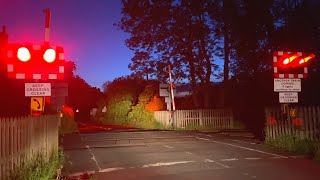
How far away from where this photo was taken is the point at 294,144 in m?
16.5

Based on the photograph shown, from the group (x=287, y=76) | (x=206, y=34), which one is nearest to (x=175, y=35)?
(x=206, y=34)

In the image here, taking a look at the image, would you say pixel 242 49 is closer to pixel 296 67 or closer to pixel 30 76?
pixel 296 67

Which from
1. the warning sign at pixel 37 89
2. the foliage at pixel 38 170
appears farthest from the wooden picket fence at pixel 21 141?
the warning sign at pixel 37 89

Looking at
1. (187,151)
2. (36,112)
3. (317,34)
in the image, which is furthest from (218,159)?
(317,34)

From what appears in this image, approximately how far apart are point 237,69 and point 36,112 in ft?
98.5

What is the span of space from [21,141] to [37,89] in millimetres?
2642

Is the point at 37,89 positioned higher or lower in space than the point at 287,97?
higher

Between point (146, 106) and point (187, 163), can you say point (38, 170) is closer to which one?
point (187, 163)

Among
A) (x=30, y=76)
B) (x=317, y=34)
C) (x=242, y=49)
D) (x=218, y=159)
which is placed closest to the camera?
(x=30, y=76)

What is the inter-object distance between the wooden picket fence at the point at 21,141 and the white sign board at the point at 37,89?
701 millimetres

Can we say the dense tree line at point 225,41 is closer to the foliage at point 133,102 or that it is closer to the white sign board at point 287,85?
the foliage at point 133,102

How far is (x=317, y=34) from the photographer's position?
33.1 meters

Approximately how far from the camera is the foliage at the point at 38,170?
970 cm

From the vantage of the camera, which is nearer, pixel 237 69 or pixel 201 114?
pixel 201 114
